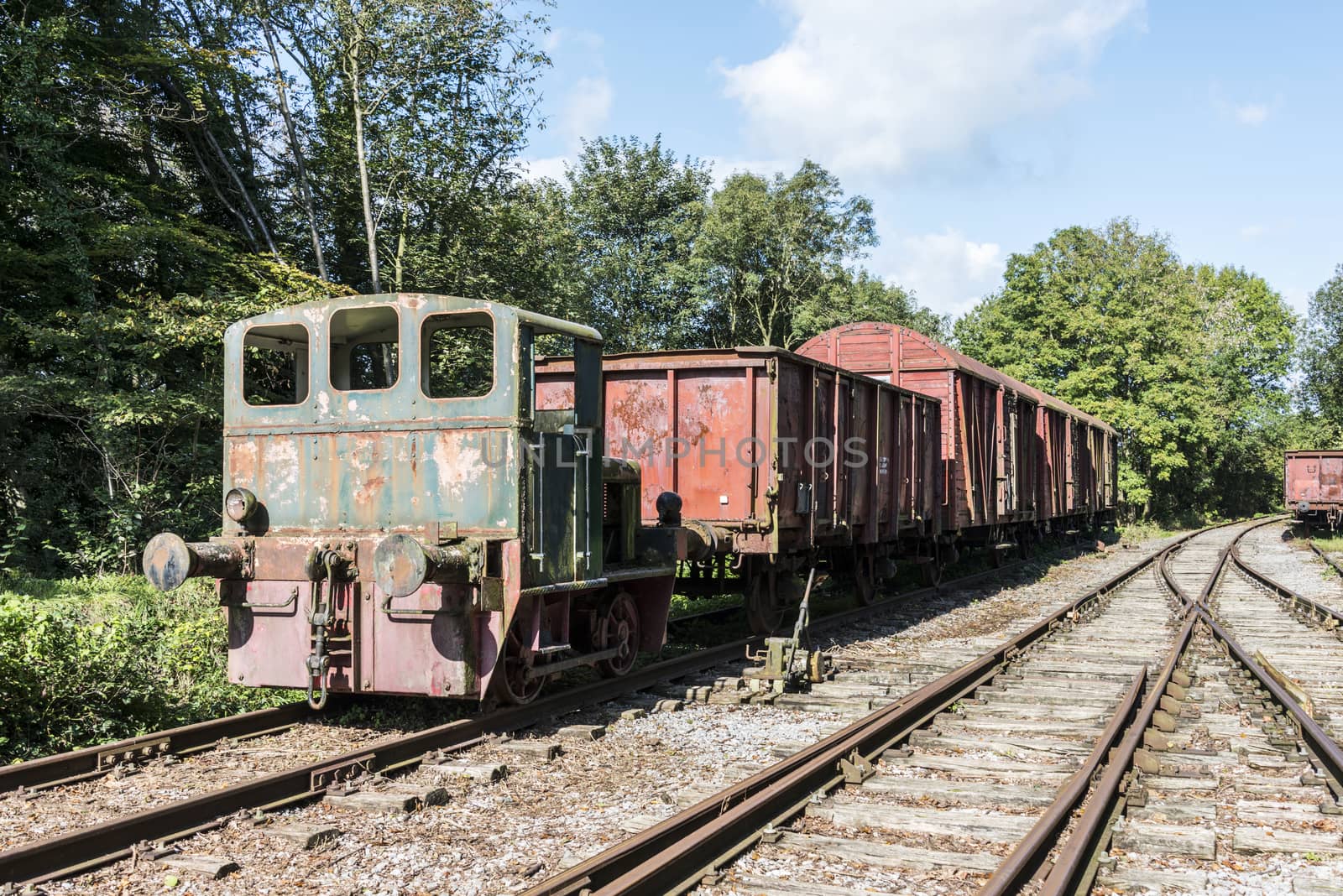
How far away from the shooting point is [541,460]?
265 inches

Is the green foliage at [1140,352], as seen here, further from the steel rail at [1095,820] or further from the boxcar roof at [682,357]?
the steel rail at [1095,820]

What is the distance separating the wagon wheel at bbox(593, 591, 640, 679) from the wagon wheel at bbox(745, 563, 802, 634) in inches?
101

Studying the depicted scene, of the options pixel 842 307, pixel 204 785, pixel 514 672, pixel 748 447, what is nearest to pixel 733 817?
pixel 514 672

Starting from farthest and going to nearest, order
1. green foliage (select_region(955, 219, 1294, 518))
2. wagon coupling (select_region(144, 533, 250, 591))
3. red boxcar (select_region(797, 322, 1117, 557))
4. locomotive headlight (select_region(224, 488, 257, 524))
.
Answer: green foliage (select_region(955, 219, 1294, 518))
red boxcar (select_region(797, 322, 1117, 557))
locomotive headlight (select_region(224, 488, 257, 524))
wagon coupling (select_region(144, 533, 250, 591))

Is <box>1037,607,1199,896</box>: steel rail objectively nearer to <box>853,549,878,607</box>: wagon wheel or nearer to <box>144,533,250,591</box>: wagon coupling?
<box>144,533,250,591</box>: wagon coupling

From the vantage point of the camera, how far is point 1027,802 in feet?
17.3

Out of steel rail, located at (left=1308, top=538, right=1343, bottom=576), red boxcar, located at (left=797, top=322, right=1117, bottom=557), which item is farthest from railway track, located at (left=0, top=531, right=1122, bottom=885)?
steel rail, located at (left=1308, top=538, right=1343, bottom=576)

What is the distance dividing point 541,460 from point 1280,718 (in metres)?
5.76

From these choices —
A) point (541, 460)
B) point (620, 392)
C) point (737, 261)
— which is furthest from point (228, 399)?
point (737, 261)

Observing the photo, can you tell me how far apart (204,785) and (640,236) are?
3598cm

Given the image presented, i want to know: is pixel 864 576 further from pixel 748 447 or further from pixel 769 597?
pixel 748 447

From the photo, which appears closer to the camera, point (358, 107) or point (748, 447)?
point (748, 447)

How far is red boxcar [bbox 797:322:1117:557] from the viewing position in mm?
16266

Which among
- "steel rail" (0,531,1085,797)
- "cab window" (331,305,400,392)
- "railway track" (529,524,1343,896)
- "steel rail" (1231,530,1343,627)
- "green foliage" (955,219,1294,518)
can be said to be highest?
"green foliage" (955,219,1294,518)
